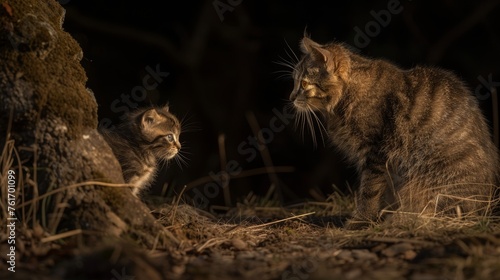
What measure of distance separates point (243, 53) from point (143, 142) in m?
5.61

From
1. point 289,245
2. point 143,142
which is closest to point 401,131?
point 289,245

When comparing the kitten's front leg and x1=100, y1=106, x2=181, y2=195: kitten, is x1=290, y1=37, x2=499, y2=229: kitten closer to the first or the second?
the kitten's front leg

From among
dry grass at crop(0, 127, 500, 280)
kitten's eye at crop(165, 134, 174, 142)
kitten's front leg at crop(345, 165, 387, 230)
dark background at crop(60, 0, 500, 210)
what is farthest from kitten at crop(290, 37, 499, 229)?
dark background at crop(60, 0, 500, 210)

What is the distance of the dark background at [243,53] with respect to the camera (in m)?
9.54

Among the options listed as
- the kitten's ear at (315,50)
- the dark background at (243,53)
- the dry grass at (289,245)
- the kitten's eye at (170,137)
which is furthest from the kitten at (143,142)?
the dark background at (243,53)

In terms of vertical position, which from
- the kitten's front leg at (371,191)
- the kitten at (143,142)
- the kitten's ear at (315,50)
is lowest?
the kitten at (143,142)

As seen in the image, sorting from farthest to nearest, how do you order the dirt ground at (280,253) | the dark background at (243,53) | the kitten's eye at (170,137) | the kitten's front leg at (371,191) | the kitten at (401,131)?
the dark background at (243,53) → the kitten's eye at (170,137) → the kitten's front leg at (371,191) → the kitten at (401,131) → the dirt ground at (280,253)

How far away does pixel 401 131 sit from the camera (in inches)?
194

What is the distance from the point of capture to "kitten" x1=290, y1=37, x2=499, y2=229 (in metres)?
4.81

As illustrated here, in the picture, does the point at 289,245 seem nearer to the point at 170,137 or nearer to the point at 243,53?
the point at 170,137

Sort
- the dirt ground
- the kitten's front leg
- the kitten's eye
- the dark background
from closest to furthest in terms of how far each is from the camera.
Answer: the dirt ground, the kitten's front leg, the kitten's eye, the dark background

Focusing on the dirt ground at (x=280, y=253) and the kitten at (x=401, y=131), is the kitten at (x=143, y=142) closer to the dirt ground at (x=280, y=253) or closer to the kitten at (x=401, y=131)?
the dirt ground at (x=280, y=253)

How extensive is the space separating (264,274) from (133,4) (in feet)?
25.9

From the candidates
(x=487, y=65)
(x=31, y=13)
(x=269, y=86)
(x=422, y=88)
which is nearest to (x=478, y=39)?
(x=487, y=65)
